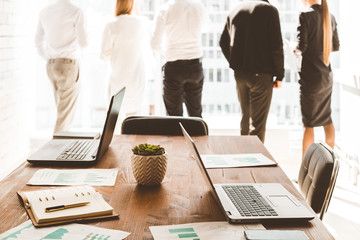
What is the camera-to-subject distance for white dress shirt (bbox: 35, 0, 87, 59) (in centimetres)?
444

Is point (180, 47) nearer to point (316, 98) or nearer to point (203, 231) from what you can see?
point (316, 98)

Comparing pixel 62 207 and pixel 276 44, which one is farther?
pixel 276 44

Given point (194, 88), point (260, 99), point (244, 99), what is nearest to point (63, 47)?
point (194, 88)

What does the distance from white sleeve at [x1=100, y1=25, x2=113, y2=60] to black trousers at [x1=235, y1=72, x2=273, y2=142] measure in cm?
116

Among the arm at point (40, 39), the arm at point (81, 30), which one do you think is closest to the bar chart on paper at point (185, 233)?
the arm at point (81, 30)

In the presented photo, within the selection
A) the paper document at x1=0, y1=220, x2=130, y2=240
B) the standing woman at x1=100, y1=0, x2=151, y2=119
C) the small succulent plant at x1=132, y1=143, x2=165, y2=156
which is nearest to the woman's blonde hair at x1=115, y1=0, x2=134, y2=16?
the standing woman at x1=100, y1=0, x2=151, y2=119

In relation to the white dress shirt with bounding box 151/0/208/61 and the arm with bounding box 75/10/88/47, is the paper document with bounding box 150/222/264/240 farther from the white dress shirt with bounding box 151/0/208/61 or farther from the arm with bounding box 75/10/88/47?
the arm with bounding box 75/10/88/47

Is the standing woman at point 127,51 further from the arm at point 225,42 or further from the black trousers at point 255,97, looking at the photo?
the black trousers at point 255,97

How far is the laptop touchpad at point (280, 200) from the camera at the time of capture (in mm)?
1521

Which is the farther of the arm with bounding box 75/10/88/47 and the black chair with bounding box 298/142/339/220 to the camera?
the arm with bounding box 75/10/88/47

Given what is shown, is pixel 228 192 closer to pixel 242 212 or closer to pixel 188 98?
pixel 242 212

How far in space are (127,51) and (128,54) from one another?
→ 0.09ft

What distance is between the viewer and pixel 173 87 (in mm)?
4281

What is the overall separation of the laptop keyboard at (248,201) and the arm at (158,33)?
2.79m
